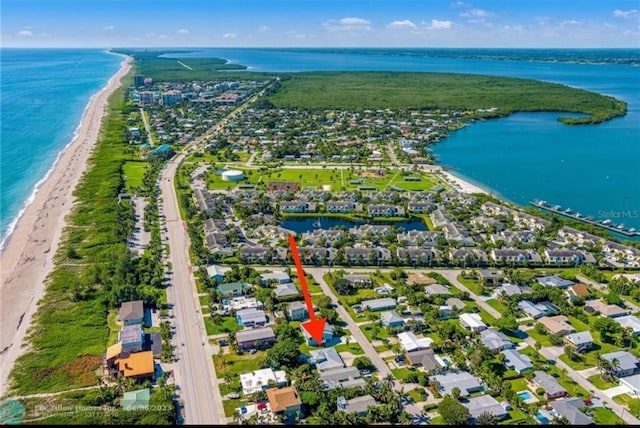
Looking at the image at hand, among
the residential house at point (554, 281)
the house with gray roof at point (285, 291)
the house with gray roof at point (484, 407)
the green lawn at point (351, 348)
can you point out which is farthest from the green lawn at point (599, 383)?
the house with gray roof at point (285, 291)

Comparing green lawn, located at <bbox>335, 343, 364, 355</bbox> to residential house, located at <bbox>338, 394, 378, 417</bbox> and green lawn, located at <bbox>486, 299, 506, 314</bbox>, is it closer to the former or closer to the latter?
residential house, located at <bbox>338, 394, 378, 417</bbox>

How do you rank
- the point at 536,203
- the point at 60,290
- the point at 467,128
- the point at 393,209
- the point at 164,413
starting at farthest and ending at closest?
the point at 467,128
the point at 536,203
the point at 393,209
the point at 60,290
the point at 164,413

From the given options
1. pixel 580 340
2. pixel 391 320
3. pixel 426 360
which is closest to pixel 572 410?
pixel 580 340

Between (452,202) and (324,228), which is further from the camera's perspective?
(452,202)

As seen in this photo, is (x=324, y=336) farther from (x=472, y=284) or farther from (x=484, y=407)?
(x=472, y=284)

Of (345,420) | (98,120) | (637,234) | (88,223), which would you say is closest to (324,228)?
(88,223)

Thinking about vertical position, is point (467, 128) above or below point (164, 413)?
above

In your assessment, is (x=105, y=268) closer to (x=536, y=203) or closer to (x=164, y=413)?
(x=164, y=413)
